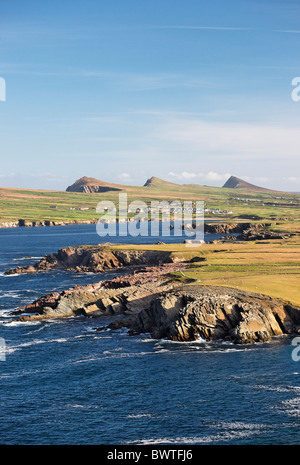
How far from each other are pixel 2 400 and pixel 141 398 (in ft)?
50.3

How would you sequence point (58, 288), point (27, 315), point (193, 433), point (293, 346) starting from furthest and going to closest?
1. point (58, 288)
2. point (27, 315)
3. point (293, 346)
4. point (193, 433)

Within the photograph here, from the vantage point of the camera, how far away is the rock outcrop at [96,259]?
14925 centimetres

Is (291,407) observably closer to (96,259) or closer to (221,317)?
(221,317)

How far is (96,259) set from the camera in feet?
503

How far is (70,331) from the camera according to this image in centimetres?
8431

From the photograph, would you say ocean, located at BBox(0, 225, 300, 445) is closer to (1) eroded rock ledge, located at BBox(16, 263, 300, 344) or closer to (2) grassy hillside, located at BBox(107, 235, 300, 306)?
(1) eroded rock ledge, located at BBox(16, 263, 300, 344)

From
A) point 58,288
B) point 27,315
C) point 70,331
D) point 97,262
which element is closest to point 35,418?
point 70,331

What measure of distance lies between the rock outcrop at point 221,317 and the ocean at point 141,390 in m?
2.04

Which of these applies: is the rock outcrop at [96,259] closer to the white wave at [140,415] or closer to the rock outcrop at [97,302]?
the rock outcrop at [97,302]

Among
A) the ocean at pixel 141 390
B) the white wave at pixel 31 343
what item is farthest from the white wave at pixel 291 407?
the white wave at pixel 31 343

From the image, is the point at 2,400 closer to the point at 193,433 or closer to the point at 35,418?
the point at 35,418

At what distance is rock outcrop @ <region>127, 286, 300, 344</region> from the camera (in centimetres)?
7644

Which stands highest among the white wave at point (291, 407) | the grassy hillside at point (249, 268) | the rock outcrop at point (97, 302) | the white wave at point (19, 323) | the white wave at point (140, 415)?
the grassy hillside at point (249, 268)

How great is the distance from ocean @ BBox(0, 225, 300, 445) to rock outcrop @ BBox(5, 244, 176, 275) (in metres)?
64.5
